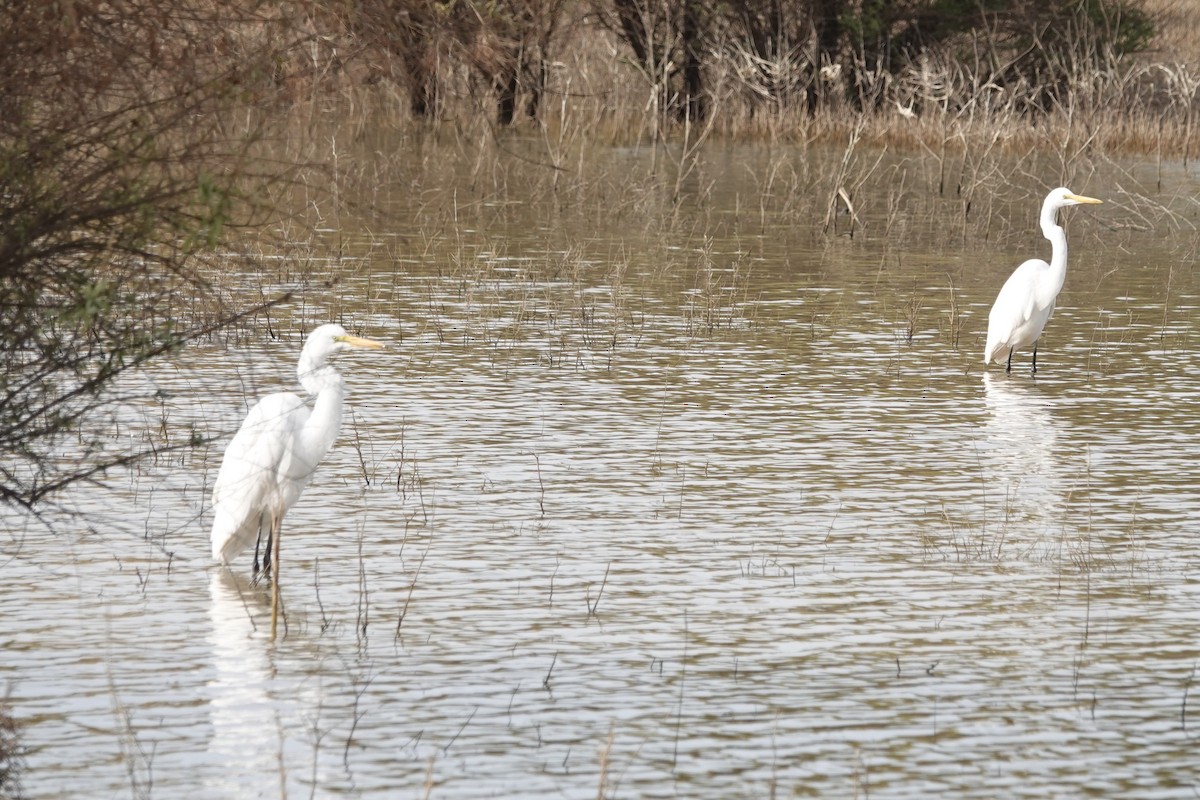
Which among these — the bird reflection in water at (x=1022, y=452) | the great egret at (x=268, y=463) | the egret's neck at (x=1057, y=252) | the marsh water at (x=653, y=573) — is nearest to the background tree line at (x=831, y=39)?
the egret's neck at (x=1057, y=252)

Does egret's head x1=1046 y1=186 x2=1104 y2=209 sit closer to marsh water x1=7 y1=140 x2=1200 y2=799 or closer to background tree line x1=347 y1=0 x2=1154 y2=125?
marsh water x1=7 y1=140 x2=1200 y2=799

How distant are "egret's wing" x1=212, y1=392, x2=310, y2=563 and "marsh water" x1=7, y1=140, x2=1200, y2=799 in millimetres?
211

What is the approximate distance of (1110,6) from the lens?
1218 inches

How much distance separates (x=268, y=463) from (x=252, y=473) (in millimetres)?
84

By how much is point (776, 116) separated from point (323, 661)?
24.6 m

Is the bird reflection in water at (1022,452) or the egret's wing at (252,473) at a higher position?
the egret's wing at (252,473)

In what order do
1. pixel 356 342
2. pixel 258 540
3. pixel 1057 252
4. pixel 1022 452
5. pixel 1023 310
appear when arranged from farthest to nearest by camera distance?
pixel 1057 252, pixel 1023 310, pixel 1022 452, pixel 356 342, pixel 258 540

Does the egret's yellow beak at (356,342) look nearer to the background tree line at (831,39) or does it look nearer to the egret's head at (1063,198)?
the egret's head at (1063,198)

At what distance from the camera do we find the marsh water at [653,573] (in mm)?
5789

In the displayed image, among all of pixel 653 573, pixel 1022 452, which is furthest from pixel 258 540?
pixel 1022 452

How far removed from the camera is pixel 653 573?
783 centimetres

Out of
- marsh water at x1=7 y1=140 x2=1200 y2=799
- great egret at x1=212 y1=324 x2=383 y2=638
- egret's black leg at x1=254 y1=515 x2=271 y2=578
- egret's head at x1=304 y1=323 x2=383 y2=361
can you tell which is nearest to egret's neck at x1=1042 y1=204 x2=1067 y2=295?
marsh water at x1=7 y1=140 x2=1200 y2=799

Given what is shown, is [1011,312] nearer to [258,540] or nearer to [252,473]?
[258,540]

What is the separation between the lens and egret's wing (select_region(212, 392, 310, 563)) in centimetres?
768
